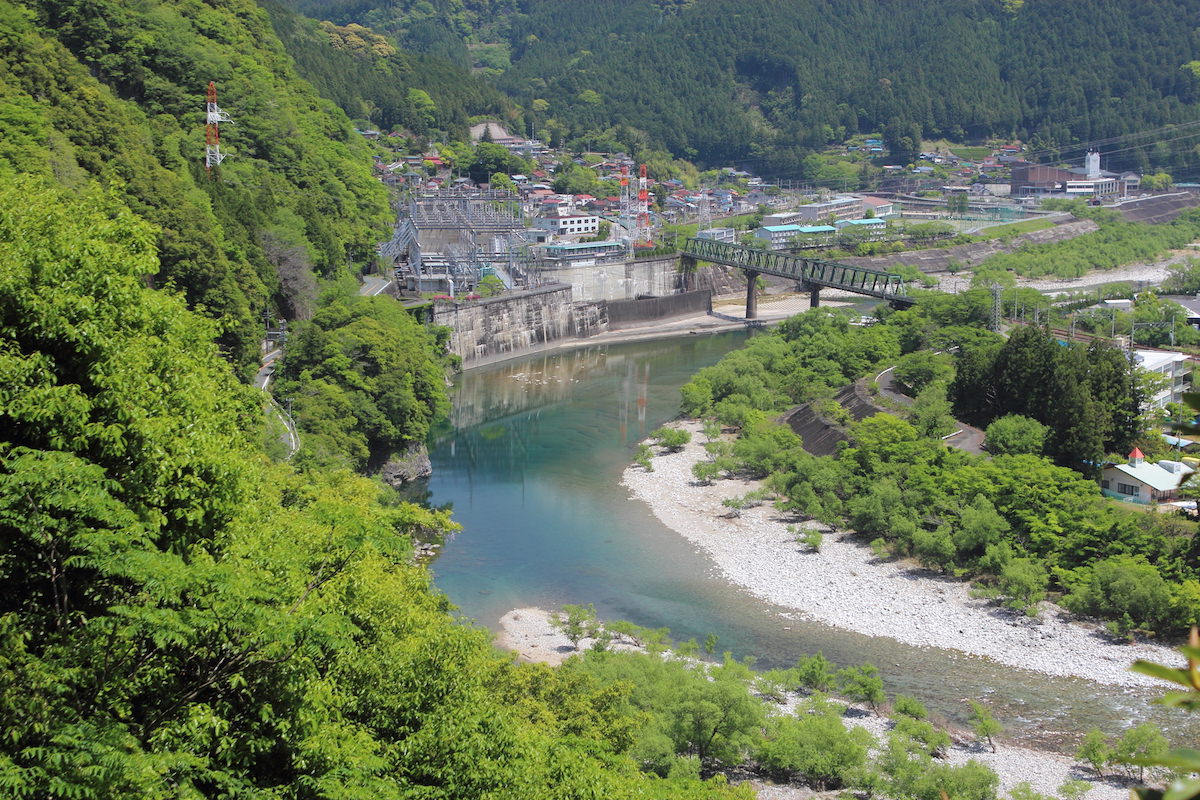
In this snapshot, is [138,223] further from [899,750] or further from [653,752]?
[899,750]

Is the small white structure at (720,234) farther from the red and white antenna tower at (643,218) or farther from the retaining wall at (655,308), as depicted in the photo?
the retaining wall at (655,308)

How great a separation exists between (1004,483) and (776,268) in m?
27.2

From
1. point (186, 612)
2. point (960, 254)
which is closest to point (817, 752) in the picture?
point (186, 612)

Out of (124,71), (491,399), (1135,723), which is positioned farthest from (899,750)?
(124,71)

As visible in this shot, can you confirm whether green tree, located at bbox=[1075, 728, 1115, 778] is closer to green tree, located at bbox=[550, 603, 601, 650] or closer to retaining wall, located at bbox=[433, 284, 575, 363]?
green tree, located at bbox=[550, 603, 601, 650]

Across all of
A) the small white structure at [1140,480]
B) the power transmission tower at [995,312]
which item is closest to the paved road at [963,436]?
the small white structure at [1140,480]

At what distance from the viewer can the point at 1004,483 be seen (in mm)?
20141

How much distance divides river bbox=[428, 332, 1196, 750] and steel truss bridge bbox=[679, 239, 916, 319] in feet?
36.1

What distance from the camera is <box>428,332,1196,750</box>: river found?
14844 mm

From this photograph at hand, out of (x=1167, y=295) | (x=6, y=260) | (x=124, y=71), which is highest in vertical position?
(x=124, y=71)

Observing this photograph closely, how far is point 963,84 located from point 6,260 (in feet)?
301

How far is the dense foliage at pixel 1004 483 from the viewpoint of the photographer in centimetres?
1742

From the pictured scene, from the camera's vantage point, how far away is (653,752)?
38.6ft

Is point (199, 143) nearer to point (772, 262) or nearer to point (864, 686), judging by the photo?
point (772, 262)
